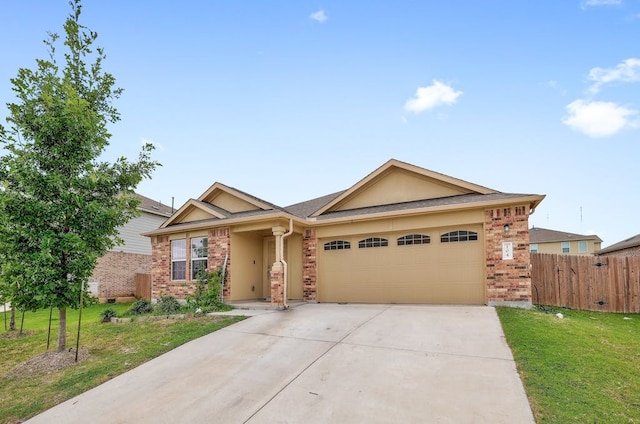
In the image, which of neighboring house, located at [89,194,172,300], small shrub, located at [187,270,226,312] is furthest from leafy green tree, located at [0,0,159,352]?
neighboring house, located at [89,194,172,300]

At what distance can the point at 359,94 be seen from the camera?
13930 mm

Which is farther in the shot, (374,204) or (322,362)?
(374,204)

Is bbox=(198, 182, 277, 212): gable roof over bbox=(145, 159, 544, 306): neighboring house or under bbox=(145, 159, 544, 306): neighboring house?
over

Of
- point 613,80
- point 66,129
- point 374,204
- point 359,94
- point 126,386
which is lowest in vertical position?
point 126,386

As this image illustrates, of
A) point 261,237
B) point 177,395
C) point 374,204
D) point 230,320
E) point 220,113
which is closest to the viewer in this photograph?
point 177,395

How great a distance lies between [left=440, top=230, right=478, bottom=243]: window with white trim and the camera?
9850 mm

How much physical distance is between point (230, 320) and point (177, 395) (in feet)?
13.6

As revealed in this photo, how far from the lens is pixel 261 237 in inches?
526

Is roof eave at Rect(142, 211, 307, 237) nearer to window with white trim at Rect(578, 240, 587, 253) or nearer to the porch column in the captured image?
the porch column

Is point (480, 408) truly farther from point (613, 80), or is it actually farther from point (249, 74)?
point (249, 74)

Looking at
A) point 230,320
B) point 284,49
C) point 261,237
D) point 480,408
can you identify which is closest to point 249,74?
point 284,49

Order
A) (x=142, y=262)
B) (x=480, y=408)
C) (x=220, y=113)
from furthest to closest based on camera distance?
(x=142, y=262), (x=220, y=113), (x=480, y=408)

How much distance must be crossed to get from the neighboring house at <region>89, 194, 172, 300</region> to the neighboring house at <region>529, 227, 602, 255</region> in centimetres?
2954

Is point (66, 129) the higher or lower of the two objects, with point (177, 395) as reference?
higher
